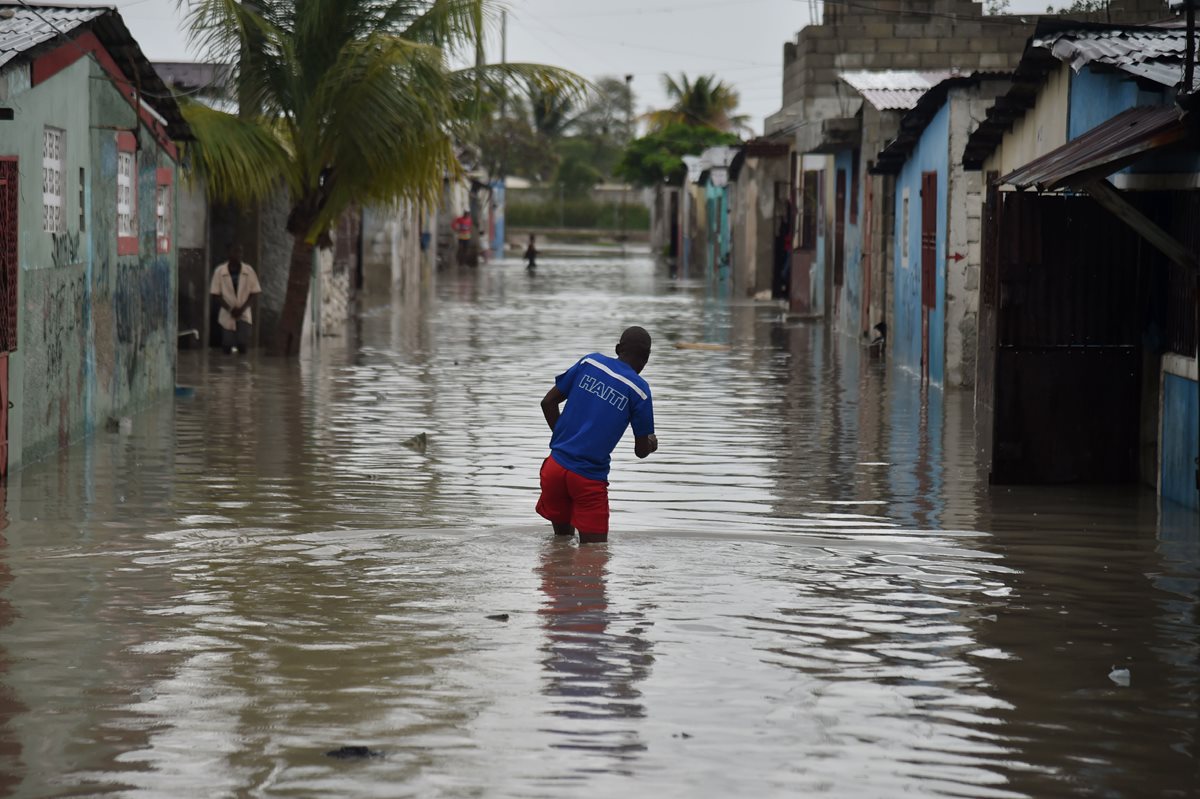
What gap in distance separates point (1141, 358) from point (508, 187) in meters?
75.3

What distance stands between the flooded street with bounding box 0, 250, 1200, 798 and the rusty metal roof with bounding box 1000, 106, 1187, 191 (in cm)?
204

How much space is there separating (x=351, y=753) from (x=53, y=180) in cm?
884

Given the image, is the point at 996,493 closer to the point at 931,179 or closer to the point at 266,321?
the point at 931,179

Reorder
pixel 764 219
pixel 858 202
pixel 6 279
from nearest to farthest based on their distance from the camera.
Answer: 1. pixel 6 279
2. pixel 858 202
3. pixel 764 219

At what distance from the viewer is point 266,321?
24.8 meters

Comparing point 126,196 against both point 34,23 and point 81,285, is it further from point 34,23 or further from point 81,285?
point 34,23

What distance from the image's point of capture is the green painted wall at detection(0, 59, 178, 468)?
12594mm

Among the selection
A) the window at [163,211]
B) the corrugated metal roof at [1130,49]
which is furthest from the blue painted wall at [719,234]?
the corrugated metal roof at [1130,49]

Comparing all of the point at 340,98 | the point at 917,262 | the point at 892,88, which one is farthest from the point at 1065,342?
the point at 892,88

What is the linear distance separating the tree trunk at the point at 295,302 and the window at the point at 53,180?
371 inches

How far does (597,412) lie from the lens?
30.4ft

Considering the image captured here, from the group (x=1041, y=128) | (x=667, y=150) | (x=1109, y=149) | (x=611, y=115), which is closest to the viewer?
(x=1109, y=149)

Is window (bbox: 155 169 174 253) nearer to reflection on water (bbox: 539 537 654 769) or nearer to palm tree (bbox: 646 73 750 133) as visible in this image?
reflection on water (bbox: 539 537 654 769)

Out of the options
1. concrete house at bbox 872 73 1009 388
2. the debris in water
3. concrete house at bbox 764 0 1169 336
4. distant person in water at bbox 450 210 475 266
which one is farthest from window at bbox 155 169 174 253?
distant person in water at bbox 450 210 475 266
